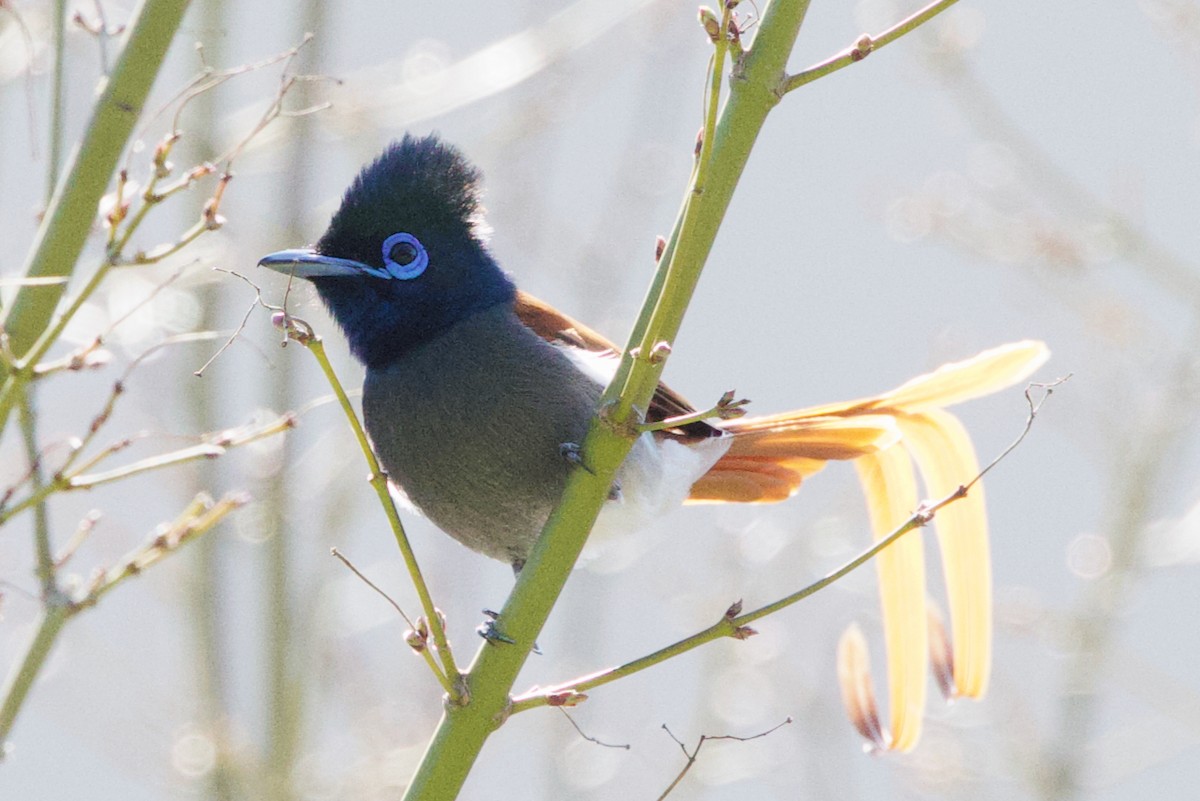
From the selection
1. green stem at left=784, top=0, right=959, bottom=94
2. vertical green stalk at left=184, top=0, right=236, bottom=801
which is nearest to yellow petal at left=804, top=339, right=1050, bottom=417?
green stem at left=784, top=0, right=959, bottom=94

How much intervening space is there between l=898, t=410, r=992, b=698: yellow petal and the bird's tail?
0.05 m

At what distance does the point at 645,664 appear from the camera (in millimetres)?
2020

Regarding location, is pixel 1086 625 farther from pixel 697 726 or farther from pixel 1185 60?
pixel 1185 60

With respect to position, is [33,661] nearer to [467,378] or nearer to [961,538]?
[467,378]

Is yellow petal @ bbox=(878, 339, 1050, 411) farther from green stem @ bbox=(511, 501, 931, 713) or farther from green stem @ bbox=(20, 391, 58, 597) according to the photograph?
green stem @ bbox=(20, 391, 58, 597)

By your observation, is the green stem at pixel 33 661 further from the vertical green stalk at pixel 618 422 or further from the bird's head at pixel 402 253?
the bird's head at pixel 402 253

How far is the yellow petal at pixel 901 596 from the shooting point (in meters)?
2.65

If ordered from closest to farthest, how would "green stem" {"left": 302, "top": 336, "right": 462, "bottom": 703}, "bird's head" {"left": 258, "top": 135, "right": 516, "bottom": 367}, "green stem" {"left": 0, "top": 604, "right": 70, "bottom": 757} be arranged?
"green stem" {"left": 302, "top": 336, "right": 462, "bottom": 703} → "green stem" {"left": 0, "top": 604, "right": 70, "bottom": 757} → "bird's head" {"left": 258, "top": 135, "right": 516, "bottom": 367}

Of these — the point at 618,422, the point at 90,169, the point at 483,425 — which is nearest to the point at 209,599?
the point at 483,425

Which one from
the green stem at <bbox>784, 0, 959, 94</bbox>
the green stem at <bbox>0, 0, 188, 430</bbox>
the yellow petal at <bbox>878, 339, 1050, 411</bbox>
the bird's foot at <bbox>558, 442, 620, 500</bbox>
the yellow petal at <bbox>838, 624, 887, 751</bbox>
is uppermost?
the green stem at <bbox>0, 0, 188, 430</bbox>

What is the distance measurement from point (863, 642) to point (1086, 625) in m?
3.17

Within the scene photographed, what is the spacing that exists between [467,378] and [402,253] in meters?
0.36

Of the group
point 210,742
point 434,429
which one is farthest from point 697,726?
point 434,429

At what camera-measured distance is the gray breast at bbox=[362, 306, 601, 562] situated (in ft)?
10.2
